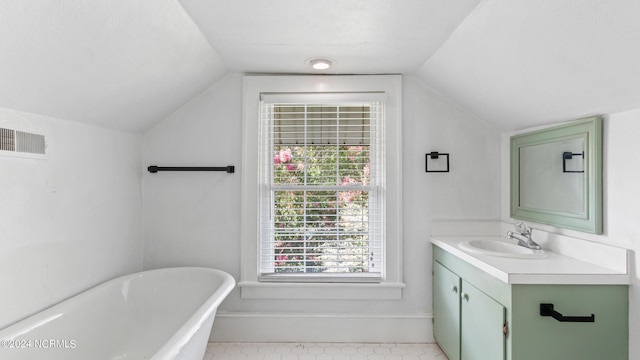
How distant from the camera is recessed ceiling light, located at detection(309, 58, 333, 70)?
7.49 feet

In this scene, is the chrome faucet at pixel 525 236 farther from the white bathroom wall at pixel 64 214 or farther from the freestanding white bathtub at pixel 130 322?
the white bathroom wall at pixel 64 214

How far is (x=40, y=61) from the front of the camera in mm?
1404

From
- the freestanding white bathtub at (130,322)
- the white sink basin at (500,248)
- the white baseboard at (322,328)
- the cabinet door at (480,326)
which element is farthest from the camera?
the white baseboard at (322,328)

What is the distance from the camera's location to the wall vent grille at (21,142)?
4.96ft

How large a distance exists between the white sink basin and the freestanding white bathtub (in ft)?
5.00

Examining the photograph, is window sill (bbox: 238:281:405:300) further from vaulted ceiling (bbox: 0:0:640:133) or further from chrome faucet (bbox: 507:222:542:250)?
vaulted ceiling (bbox: 0:0:640:133)

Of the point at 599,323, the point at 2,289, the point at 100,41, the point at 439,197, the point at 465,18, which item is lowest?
the point at 599,323

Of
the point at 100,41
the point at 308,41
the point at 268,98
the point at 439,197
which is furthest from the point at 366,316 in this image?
the point at 100,41

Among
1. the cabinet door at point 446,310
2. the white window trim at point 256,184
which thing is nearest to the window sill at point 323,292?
the white window trim at point 256,184

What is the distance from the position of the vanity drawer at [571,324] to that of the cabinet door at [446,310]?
1.82 ft

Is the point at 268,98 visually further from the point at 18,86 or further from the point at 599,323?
the point at 599,323

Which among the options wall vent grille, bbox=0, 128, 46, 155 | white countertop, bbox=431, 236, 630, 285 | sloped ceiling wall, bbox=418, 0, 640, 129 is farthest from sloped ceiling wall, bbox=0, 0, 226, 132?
white countertop, bbox=431, 236, 630, 285

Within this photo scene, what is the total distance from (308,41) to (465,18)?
85 cm

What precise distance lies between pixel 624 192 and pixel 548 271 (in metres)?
0.54
